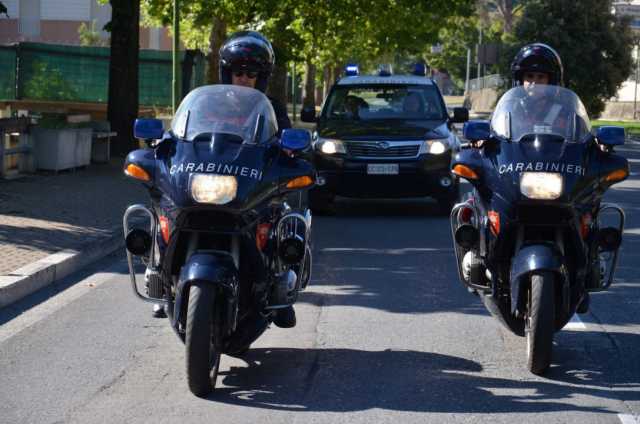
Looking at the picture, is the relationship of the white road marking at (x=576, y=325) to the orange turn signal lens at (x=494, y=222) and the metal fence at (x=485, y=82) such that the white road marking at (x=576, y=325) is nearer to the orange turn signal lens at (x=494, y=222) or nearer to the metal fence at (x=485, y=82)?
the orange turn signal lens at (x=494, y=222)

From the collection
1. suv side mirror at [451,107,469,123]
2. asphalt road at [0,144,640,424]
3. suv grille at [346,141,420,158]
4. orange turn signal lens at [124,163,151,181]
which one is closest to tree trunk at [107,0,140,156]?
suv grille at [346,141,420,158]

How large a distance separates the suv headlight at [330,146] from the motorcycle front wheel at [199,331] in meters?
9.54

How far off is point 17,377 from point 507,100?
3.26 m

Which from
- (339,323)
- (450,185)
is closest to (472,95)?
(450,185)

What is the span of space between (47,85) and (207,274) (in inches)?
1032

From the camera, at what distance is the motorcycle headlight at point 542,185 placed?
263 inches

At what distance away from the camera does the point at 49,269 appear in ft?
33.0

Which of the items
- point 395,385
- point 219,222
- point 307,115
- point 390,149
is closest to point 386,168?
point 390,149

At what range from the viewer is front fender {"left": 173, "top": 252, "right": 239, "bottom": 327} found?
6.10 meters

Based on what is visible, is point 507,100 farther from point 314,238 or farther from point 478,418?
point 314,238

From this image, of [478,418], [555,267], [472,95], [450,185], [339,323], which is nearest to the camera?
[478,418]

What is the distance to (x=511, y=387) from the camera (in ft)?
21.7

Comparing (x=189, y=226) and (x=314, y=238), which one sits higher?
(x=189, y=226)

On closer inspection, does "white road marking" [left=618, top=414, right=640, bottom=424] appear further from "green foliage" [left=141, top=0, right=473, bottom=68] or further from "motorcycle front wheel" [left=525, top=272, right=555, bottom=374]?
"green foliage" [left=141, top=0, right=473, bottom=68]
